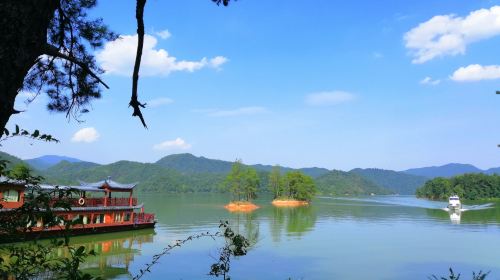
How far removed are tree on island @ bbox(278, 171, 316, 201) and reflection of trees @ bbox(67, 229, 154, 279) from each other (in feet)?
190

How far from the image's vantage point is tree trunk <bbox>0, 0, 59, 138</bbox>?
6.31 feet

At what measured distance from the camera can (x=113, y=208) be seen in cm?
3481

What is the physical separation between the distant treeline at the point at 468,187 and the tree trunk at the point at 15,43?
133177mm

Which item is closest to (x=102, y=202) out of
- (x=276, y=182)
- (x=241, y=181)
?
(x=241, y=181)

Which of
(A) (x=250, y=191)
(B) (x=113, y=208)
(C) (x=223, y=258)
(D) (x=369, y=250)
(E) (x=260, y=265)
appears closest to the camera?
(C) (x=223, y=258)

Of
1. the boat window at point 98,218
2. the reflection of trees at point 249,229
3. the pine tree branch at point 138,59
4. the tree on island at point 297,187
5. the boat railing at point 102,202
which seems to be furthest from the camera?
the tree on island at point 297,187

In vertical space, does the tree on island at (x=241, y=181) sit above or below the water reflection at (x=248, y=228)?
above

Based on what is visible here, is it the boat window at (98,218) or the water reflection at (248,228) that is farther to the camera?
the boat window at (98,218)

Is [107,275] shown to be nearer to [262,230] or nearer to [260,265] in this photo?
[260,265]

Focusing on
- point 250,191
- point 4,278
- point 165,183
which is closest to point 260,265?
point 4,278

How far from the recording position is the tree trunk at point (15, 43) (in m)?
1.92

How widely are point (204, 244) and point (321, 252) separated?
8208 mm

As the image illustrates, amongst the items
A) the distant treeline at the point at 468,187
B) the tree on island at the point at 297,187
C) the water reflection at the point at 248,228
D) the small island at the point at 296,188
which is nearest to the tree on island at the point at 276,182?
the small island at the point at 296,188

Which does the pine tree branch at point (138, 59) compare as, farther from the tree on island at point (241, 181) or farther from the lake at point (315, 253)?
the tree on island at point (241, 181)
